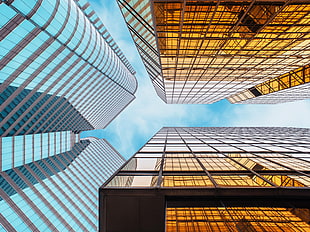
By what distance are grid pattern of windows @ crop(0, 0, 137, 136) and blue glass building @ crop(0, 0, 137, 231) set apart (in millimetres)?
177

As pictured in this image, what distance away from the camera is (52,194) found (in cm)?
7319

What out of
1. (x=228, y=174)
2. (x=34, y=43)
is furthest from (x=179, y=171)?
(x=34, y=43)

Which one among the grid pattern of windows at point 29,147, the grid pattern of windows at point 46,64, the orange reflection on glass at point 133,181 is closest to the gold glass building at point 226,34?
the orange reflection on glass at point 133,181

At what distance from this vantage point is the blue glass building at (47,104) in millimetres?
43016

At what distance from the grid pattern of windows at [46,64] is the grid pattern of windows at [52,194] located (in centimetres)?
1456

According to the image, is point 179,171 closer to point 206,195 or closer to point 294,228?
point 206,195

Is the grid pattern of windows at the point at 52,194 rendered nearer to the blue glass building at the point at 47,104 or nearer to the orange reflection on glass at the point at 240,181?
the blue glass building at the point at 47,104

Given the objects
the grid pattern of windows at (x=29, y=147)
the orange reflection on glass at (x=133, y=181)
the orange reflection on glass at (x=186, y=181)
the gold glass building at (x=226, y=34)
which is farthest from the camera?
the grid pattern of windows at (x=29, y=147)

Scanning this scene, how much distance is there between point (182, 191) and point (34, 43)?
4789 cm


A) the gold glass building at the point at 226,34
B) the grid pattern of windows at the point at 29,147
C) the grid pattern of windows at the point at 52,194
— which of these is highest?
the gold glass building at the point at 226,34

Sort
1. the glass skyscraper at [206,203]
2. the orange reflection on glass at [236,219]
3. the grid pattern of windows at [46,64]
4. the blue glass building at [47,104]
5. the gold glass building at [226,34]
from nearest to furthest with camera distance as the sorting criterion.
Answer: the orange reflection on glass at [236,219], the glass skyscraper at [206,203], the gold glass building at [226,34], the grid pattern of windows at [46,64], the blue glass building at [47,104]

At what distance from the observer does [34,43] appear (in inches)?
1775

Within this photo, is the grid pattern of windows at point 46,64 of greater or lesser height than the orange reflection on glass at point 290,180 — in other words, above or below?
above

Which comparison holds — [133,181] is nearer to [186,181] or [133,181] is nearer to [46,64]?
[186,181]
